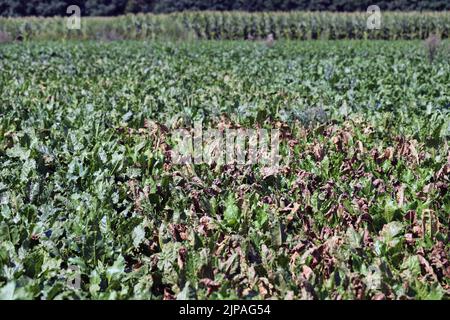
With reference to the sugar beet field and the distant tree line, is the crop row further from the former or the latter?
the sugar beet field

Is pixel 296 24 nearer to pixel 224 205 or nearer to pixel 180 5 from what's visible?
pixel 180 5

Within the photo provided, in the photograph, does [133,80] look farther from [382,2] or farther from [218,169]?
[382,2]

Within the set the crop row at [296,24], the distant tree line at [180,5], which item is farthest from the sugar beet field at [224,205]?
the distant tree line at [180,5]

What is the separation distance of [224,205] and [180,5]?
61.1 metres

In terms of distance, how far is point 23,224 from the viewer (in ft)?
10.9

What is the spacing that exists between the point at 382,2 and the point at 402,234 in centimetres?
6422

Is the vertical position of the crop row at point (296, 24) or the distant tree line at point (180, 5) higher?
the distant tree line at point (180, 5)

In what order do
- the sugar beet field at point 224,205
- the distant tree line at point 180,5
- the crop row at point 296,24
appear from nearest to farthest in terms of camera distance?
Answer: 1. the sugar beet field at point 224,205
2. the crop row at point 296,24
3. the distant tree line at point 180,5

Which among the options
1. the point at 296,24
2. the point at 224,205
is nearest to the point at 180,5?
the point at 296,24

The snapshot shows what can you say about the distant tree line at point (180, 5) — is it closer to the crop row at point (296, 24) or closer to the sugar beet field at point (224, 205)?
the crop row at point (296, 24)

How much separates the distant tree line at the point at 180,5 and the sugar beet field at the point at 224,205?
179 feet

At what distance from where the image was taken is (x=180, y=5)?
206 ft

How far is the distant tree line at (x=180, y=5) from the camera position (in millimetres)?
58469

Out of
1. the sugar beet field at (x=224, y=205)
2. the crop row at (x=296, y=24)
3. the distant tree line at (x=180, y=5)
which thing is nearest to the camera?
the sugar beet field at (x=224, y=205)
